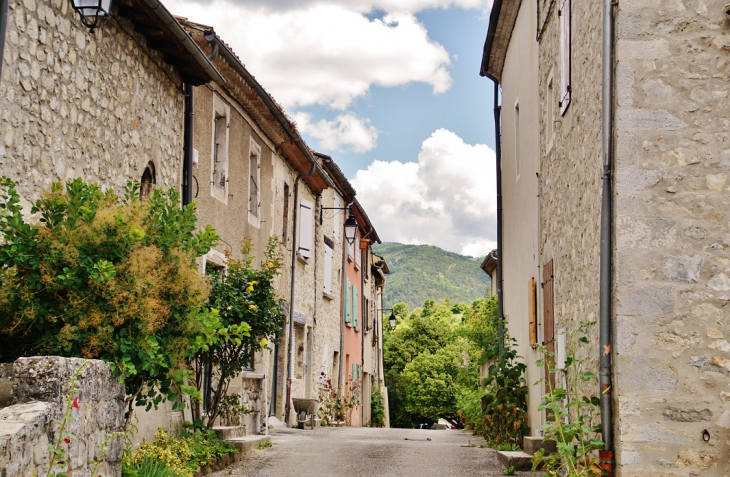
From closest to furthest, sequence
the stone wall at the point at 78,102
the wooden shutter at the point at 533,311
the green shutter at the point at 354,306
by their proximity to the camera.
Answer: the stone wall at the point at 78,102
the wooden shutter at the point at 533,311
the green shutter at the point at 354,306

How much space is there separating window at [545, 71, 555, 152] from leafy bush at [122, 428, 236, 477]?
15.8 ft

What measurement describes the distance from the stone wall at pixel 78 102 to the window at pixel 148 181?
0.29 feet

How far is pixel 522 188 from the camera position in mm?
11945

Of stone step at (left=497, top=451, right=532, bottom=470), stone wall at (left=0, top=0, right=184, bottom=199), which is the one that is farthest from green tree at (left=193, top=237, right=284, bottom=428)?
stone step at (left=497, top=451, right=532, bottom=470)

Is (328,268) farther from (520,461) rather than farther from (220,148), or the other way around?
(520,461)

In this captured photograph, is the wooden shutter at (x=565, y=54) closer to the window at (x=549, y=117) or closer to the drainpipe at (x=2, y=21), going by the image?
the window at (x=549, y=117)

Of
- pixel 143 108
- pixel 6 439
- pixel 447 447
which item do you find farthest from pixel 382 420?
pixel 6 439

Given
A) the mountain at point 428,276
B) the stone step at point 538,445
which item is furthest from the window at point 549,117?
the mountain at point 428,276

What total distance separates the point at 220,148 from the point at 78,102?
457cm

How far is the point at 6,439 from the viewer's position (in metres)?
3.60

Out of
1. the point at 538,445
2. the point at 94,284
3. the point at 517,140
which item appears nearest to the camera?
the point at 94,284

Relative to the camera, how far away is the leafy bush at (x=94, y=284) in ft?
16.8

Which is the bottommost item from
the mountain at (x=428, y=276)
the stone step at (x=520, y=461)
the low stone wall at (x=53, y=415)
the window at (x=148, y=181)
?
the stone step at (x=520, y=461)

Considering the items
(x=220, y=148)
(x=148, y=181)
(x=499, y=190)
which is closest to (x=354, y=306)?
(x=499, y=190)
